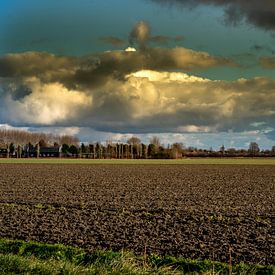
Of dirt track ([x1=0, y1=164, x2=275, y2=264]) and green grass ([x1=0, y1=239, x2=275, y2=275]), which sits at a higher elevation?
green grass ([x1=0, y1=239, x2=275, y2=275])

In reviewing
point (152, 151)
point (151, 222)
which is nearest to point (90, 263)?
point (151, 222)

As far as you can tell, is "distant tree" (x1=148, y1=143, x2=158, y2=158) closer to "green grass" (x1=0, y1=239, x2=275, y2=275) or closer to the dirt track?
the dirt track

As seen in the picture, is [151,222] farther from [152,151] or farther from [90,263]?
[152,151]

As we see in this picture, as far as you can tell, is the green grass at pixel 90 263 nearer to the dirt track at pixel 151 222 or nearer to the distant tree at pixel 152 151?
the dirt track at pixel 151 222

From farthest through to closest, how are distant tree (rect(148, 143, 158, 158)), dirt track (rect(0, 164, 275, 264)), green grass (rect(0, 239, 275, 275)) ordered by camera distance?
distant tree (rect(148, 143, 158, 158)), dirt track (rect(0, 164, 275, 264)), green grass (rect(0, 239, 275, 275))

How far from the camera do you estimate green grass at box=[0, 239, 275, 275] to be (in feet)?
30.9

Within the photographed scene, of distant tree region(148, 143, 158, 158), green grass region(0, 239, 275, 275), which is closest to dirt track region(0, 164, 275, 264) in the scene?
green grass region(0, 239, 275, 275)

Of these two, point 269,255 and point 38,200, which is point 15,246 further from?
point 38,200

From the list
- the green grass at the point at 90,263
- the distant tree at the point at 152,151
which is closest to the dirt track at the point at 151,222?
the green grass at the point at 90,263

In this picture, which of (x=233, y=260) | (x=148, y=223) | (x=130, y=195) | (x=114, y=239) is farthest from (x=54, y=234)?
(x=130, y=195)

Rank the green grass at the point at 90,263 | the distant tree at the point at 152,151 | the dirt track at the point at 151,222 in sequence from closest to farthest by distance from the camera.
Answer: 1. the green grass at the point at 90,263
2. the dirt track at the point at 151,222
3. the distant tree at the point at 152,151

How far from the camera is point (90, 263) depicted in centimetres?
1183

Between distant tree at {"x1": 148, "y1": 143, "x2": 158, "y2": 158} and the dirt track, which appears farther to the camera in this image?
distant tree at {"x1": 148, "y1": 143, "x2": 158, "y2": 158}

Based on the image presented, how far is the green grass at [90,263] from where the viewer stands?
941cm
